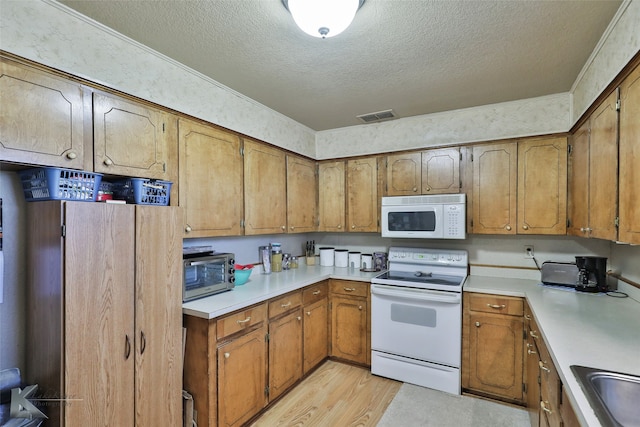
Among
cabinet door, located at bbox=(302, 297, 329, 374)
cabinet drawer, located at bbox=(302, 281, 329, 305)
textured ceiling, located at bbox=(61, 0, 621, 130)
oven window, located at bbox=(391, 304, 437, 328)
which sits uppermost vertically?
textured ceiling, located at bbox=(61, 0, 621, 130)

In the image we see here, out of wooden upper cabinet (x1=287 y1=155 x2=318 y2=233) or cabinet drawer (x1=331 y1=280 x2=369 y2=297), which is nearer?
cabinet drawer (x1=331 y1=280 x2=369 y2=297)

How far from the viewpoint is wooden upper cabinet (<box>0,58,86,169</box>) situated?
1.35 m

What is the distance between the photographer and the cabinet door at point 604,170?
1.64m

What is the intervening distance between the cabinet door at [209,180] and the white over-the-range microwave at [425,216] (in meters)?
1.52

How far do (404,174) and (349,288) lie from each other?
1313 millimetres

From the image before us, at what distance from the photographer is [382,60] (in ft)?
6.86

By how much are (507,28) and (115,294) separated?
259 cm

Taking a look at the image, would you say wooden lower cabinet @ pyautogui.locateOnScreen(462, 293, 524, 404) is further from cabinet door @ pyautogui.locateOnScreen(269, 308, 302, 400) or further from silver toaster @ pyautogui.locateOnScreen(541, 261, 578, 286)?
cabinet door @ pyautogui.locateOnScreen(269, 308, 302, 400)

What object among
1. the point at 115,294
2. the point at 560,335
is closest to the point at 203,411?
the point at 115,294

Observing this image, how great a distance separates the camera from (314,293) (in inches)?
116

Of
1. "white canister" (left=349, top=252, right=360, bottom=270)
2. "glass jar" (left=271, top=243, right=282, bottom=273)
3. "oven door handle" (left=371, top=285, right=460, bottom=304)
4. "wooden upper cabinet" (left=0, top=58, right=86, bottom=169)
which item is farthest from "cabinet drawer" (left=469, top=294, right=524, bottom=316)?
"wooden upper cabinet" (left=0, top=58, right=86, bottom=169)

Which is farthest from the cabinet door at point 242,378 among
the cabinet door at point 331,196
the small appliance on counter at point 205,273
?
the cabinet door at point 331,196

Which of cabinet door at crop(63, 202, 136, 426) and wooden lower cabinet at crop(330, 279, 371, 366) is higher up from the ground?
cabinet door at crop(63, 202, 136, 426)

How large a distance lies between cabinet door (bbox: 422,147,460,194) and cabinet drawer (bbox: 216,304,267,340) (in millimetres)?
1962
